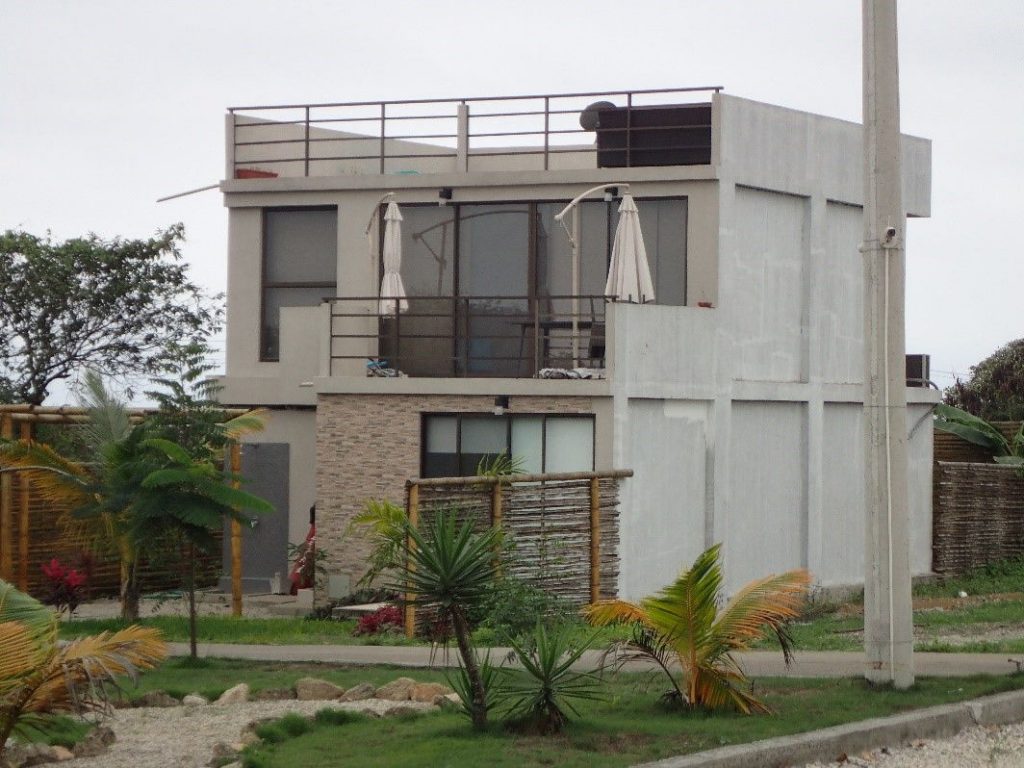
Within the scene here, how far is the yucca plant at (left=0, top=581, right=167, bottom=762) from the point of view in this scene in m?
9.41

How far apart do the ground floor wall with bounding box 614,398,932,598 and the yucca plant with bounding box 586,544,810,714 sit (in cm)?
915

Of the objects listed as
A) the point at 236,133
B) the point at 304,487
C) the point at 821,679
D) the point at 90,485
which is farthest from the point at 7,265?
the point at 821,679

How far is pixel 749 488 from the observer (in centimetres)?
2302

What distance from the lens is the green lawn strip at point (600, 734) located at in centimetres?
959

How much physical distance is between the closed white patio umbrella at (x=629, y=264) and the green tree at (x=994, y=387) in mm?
20404

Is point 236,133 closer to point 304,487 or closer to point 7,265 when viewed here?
point 304,487

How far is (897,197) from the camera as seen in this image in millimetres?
12477

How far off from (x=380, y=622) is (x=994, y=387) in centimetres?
2779

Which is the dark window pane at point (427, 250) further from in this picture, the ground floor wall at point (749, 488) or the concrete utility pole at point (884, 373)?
the concrete utility pole at point (884, 373)

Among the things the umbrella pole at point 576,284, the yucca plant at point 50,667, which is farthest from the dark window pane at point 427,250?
the yucca plant at point 50,667

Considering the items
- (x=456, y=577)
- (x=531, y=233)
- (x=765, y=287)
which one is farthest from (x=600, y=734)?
(x=531, y=233)

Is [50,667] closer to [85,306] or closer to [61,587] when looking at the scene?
[61,587]

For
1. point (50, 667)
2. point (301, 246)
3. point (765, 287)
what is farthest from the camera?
point (301, 246)

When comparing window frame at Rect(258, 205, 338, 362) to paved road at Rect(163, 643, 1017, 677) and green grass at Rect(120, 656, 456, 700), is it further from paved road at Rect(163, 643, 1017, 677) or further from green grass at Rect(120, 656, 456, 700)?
green grass at Rect(120, 656, 456, 700)
